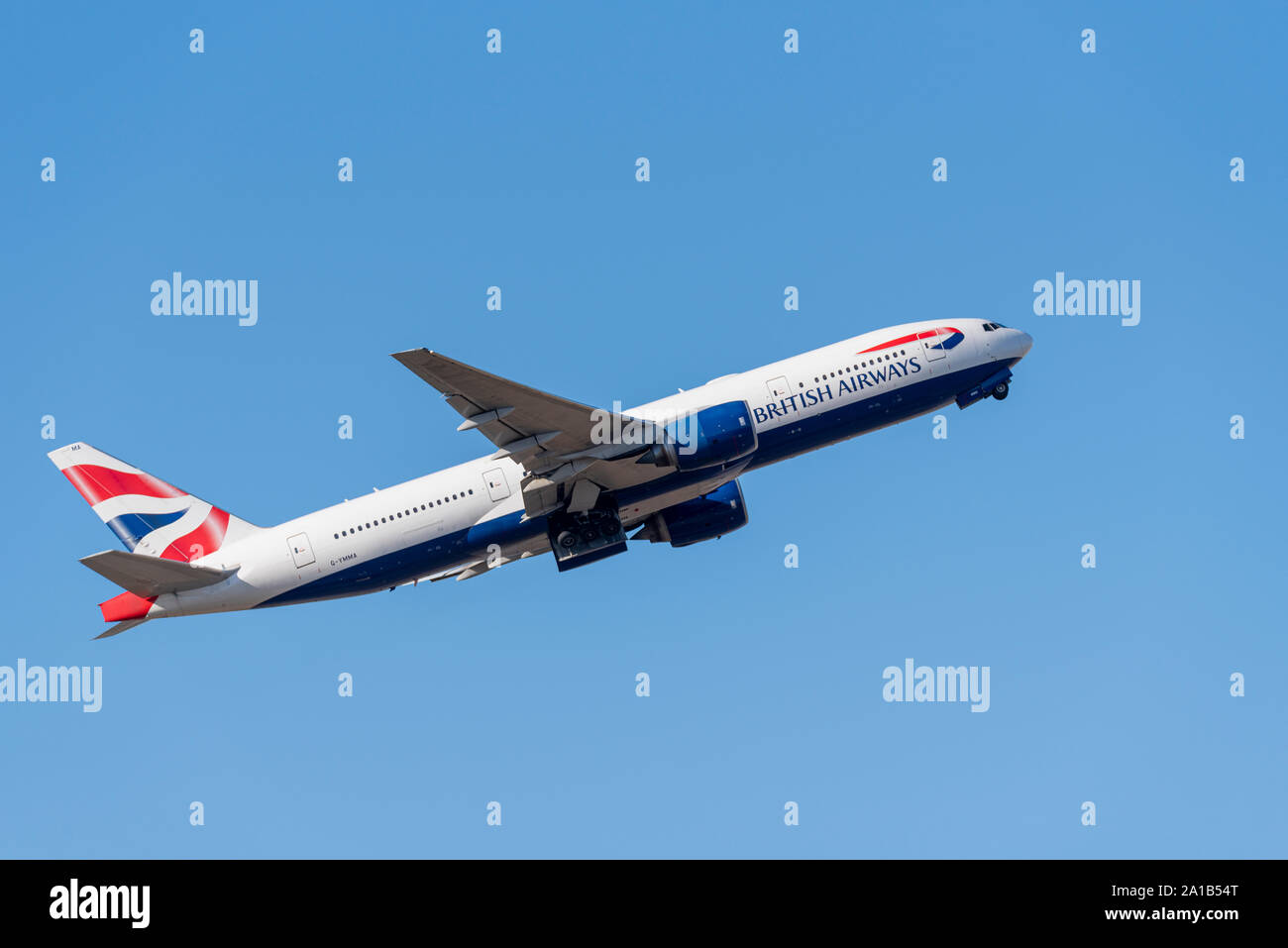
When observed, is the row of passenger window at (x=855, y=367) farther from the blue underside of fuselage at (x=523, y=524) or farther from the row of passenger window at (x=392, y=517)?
the row of passenger window at (x=392, y=517)

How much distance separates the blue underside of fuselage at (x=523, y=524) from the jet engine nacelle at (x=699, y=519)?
348 centimetres

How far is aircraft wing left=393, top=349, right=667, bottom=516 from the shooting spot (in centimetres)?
4284

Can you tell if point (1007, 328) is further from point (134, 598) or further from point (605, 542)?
Result: point (134, 598)

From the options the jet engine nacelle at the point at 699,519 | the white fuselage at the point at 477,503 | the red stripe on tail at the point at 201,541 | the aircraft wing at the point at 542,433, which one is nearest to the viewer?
the aircraft wing at the point at 542,433

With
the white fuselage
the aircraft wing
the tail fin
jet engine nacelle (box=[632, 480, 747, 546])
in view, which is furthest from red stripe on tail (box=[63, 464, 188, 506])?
jet engine nacelle (box=[632, 480, 747, 546])

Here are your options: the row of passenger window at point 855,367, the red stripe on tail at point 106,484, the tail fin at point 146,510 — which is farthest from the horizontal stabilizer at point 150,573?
the row of passenger window at point 855,367

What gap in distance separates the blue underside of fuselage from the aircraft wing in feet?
3.20

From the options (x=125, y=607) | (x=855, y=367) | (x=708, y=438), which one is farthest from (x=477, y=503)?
(x=855, y=367)

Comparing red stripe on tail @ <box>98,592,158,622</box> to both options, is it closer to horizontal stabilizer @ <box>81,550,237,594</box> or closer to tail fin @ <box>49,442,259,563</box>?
horizontal stabilizer @ <box>81,550,237,594</box>

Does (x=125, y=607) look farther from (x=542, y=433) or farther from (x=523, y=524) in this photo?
(x=542, y=433)

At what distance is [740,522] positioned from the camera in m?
53.0

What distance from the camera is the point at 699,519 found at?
Result: 52312 millimetres

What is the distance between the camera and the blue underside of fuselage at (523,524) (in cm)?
4797
